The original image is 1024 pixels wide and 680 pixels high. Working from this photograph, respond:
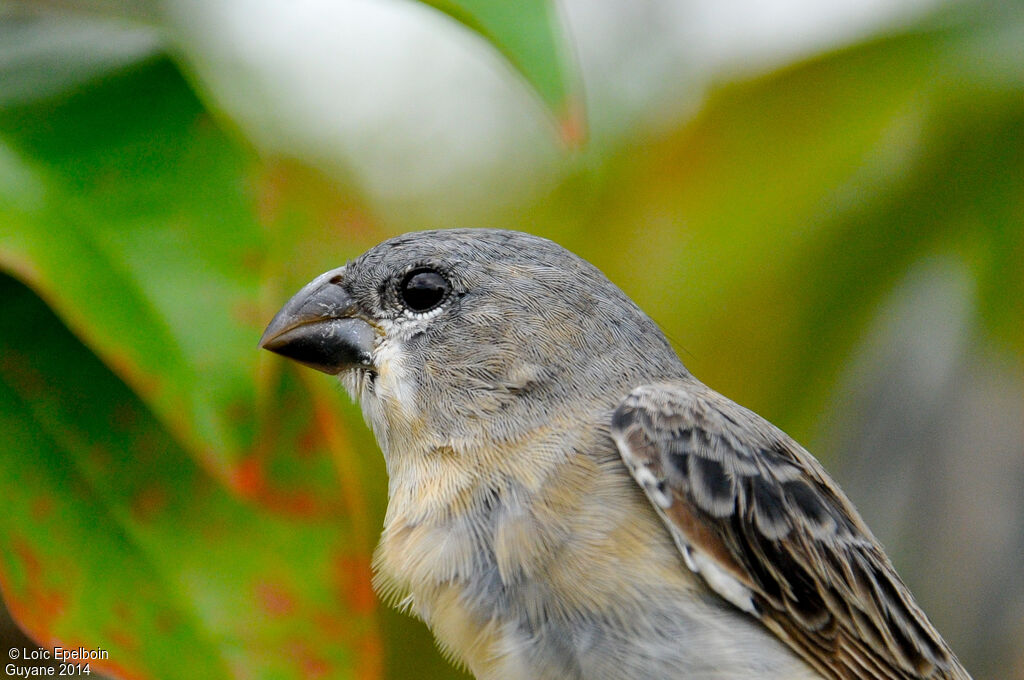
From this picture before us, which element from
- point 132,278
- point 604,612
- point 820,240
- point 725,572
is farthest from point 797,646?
point 820,240

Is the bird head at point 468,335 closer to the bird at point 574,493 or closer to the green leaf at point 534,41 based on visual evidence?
the bird at point 574,493

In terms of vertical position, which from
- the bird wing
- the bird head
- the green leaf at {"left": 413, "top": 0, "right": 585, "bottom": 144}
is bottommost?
the bird wing

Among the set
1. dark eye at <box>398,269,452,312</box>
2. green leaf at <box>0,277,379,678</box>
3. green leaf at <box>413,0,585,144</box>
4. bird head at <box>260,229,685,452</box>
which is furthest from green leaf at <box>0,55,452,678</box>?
green leaf at <box>413,0,585,144</box>

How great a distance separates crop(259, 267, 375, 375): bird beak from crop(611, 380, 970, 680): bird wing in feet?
2.46

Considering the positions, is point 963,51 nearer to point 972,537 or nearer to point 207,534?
point 972,537

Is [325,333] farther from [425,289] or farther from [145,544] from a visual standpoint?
[145,544]

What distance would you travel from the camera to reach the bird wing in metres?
2.23

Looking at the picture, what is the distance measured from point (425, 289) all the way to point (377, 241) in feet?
4.68

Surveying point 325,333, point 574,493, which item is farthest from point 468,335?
point 574,493

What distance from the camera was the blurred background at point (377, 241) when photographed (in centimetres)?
240

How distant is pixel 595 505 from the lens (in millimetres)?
2252

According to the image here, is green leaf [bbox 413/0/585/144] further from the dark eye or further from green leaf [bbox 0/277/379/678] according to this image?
green leaf [bbox 0/277/379/678]

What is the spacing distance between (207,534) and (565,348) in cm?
106

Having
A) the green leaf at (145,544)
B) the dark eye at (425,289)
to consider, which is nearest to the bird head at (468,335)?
the dark eye at (425,289)
